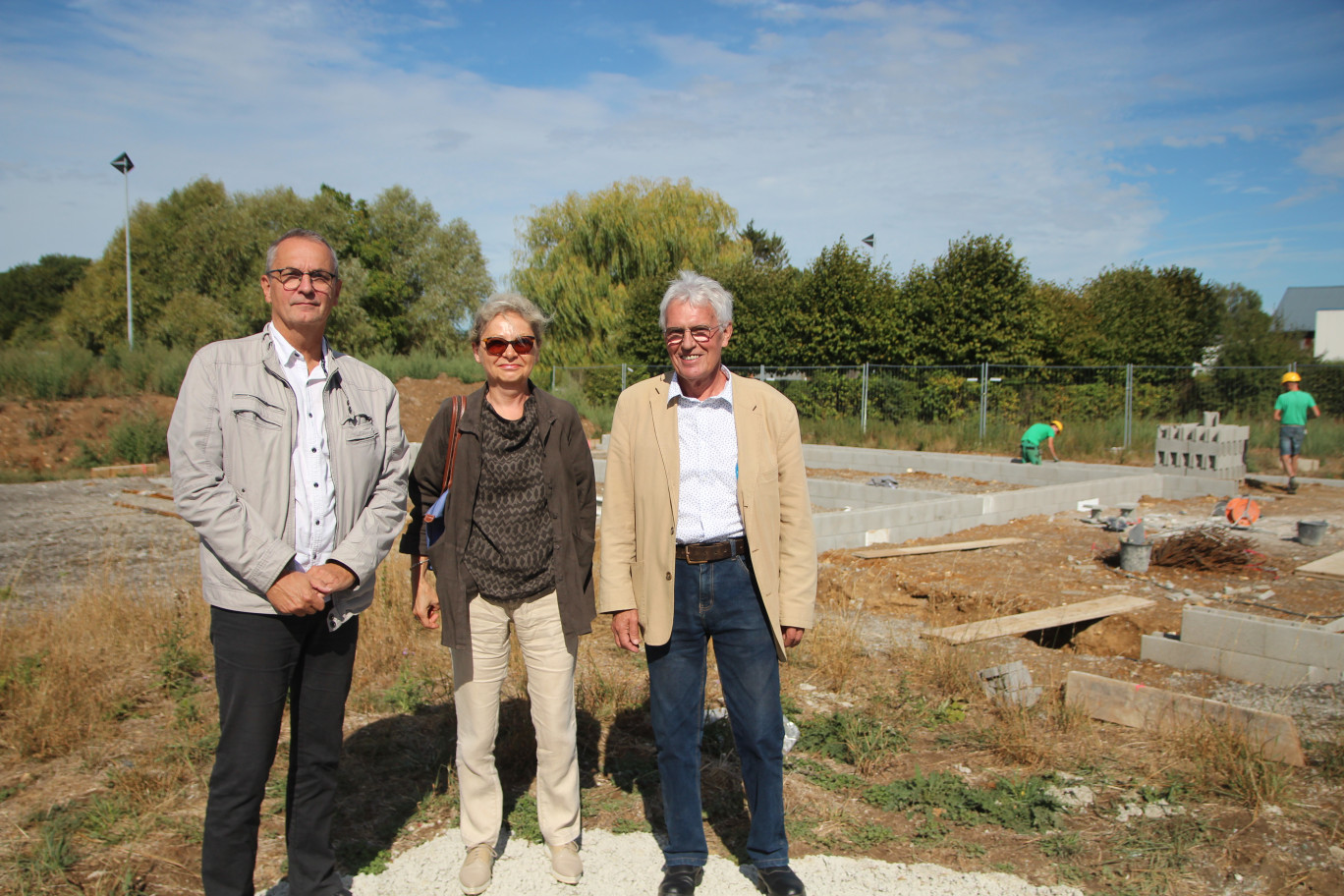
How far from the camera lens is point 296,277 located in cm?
266

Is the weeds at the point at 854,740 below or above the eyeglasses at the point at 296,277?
below

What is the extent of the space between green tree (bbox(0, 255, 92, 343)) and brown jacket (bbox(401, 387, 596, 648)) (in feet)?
254

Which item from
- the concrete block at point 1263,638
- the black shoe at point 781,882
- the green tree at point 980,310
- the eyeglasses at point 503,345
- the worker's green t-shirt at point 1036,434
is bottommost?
the black shoe at point 781,882

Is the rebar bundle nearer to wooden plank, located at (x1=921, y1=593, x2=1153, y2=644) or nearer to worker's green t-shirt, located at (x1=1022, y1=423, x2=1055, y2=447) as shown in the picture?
wooden plank, located at (x1=921, y1=593, x2=1153, y2=644)

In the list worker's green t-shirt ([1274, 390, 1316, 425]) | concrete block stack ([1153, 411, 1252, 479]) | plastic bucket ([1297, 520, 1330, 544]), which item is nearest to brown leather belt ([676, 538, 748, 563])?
plastic bucket ([1297, 520, 1330, 544])

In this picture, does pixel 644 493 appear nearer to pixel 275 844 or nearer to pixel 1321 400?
pixel 275 844

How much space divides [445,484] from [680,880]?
157 cm

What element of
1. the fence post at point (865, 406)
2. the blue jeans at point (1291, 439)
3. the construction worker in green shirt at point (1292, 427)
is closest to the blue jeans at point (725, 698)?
the construction worker in green shirt at point (1292, 427)

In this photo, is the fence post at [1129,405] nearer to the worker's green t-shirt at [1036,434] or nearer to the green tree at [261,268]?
the worker's green t-shirt at [1036,434]

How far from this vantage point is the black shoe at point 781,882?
2872 millimetres

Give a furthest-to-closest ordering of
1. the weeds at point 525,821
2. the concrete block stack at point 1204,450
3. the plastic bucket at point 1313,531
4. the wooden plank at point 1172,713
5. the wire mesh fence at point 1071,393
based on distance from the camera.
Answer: the wire mesh fence at point 1071,393, the concrete block stack at point 1204,450, the plastic bucket at point 1313,531, the wooden plank at point 1172,713, the weeds at point 525,821

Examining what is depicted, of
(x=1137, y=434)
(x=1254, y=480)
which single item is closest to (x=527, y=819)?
(x=1254, y=480)

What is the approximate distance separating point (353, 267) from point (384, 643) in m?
32.4

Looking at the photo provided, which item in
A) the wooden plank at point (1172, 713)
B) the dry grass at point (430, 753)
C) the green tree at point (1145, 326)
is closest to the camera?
the dry grass at point (430, 753)
